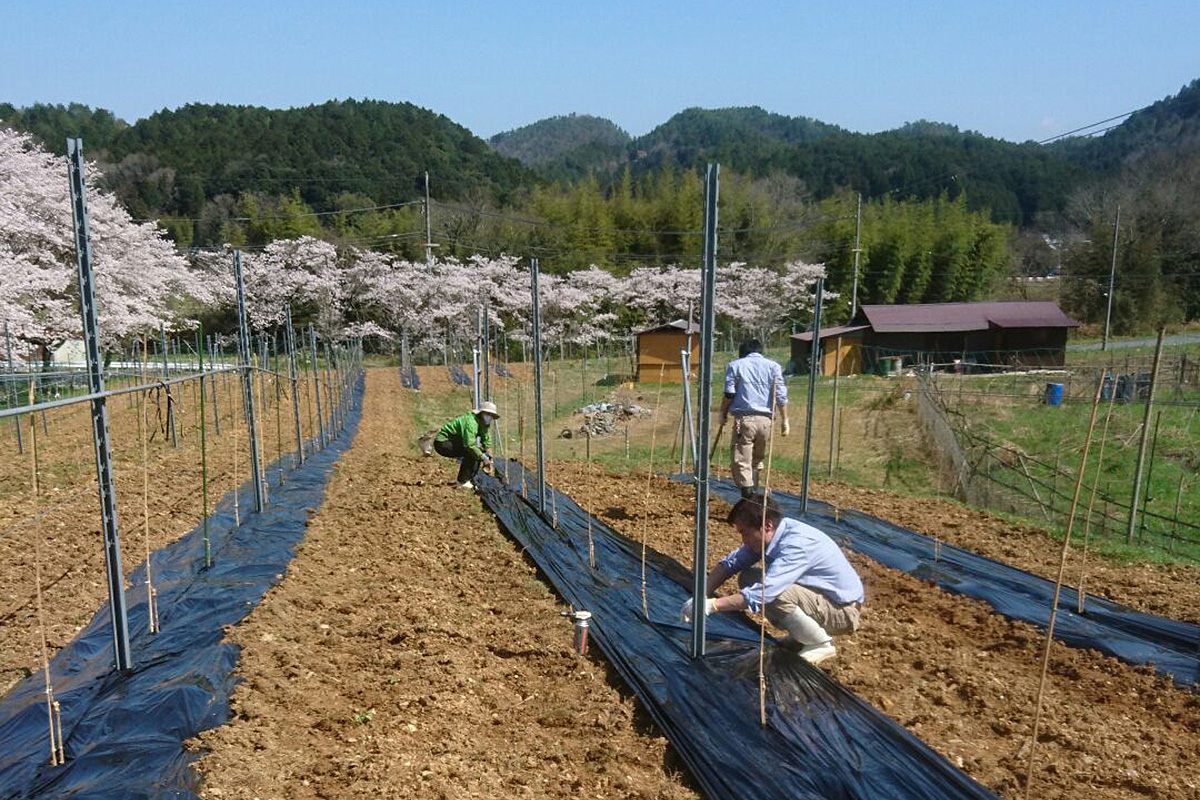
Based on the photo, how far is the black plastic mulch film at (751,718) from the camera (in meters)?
2.71

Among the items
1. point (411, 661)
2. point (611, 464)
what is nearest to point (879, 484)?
point (611, 464)

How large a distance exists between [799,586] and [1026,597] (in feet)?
7.81

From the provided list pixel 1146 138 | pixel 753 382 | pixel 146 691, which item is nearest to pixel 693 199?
pixel 753 382

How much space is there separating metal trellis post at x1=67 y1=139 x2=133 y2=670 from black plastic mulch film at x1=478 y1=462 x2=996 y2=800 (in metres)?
2.34

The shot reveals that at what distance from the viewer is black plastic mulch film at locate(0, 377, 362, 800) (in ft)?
8.44

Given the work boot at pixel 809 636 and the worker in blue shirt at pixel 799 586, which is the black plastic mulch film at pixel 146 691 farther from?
the work boot at pixel 809 636

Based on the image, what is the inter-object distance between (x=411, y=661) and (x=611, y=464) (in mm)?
7423

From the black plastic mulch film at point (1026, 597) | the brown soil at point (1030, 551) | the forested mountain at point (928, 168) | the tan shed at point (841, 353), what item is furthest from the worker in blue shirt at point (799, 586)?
the forested mountain at point (928, 168)

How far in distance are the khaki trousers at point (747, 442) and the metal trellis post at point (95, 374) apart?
482 cm

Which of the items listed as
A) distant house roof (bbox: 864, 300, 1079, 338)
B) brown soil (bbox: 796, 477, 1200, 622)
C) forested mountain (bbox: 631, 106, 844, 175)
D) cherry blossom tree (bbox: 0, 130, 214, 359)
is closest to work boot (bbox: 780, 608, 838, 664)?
brown soil (bbox: 796, 477, 1200, 622)

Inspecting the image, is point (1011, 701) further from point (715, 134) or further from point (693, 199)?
point (715, 134)

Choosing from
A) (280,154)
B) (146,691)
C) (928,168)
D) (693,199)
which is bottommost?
(146,691)

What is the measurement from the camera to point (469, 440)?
786 centimetres

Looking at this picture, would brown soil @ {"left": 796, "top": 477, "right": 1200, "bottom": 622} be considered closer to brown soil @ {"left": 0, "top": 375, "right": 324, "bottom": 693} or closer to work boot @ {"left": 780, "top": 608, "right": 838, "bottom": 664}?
work boot @ {"left": 780, "top": 608, "right": 838, "bottom": 664}
